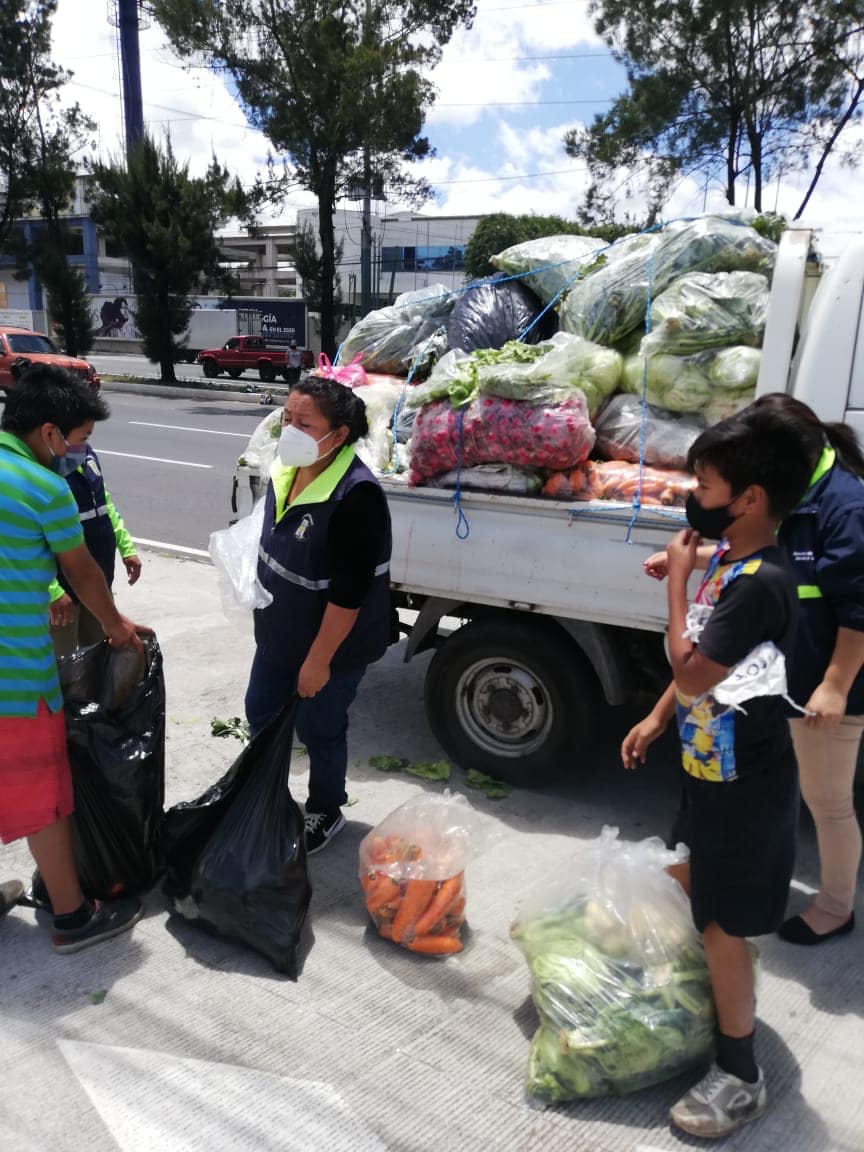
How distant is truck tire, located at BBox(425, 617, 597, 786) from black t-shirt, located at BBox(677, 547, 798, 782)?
1.56 metres

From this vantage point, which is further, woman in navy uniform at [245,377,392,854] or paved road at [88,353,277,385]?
paved road at [88,353,277,385]

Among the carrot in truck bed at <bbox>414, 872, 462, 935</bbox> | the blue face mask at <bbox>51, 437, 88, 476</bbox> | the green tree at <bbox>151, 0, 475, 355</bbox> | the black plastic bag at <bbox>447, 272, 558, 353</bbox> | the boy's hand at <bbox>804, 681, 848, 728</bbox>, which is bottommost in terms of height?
the carrot in truck bed at <bbox>414, 872, 462, 935</bbox>

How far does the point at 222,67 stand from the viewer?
23594 mm

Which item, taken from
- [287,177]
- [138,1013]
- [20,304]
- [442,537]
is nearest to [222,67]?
[287,177]

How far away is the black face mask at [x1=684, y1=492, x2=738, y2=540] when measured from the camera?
215 centimetres

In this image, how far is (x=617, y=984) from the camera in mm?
2375

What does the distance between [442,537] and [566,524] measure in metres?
0.56

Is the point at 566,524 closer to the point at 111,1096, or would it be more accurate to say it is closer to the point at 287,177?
the point at 111,1096

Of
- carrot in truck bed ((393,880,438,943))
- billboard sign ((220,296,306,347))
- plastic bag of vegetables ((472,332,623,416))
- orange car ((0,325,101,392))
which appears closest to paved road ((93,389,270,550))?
orange car ((0,325,101,392))

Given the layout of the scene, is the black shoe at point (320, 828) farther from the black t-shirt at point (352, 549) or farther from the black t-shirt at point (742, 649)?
the black t-shirt at point (742, 649)

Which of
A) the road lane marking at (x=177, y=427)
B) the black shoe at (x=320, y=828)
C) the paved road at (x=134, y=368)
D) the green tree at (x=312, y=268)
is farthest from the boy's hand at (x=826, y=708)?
the paved road at (x=134, y=368)

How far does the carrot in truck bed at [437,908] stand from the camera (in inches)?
117

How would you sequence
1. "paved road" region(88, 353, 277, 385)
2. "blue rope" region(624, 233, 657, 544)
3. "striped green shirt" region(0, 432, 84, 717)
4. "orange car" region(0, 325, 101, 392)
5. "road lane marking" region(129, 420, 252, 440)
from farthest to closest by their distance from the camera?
"paved road" region(88, 353, 277, 385) < "orange car" region(0, 325, 101, 392) < "road lane marking" region(129, 420, 252, 440) < "blue rope" region(624, 233, 657, 544) < "striped green shirt" region(0, 432, 84, 717)

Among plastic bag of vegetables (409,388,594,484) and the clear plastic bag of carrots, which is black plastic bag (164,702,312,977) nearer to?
the clear plastic bag of carrots
